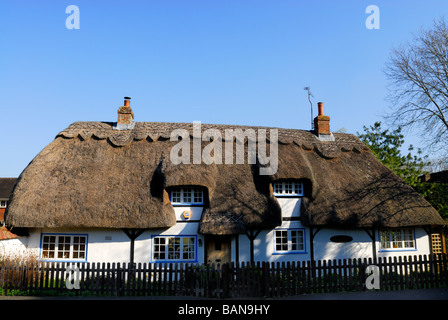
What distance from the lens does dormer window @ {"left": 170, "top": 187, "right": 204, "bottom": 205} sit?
45.4ft

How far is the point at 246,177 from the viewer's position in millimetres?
14602

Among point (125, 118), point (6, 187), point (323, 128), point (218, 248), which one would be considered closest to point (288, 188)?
point (218, 248)

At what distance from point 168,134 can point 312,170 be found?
279 inches

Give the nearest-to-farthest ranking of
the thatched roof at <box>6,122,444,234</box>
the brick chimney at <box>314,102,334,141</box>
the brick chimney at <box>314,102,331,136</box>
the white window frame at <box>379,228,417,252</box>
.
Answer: the thatched roof at <box>6,122,444,234</box> → the white window frame at <box>379,228,417,252</box> → the brick chimney at <box>314,102,334,141</box> → the brick chimney at <box>314,102,331,136</box>

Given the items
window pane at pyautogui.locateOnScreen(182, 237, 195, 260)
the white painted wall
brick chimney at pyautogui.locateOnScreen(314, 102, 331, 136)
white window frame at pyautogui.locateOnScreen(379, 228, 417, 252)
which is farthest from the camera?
brick chimney at pyautogui.locateOnScreen(314, 102, 331, 136)

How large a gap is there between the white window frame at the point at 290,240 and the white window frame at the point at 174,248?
348 centimetres

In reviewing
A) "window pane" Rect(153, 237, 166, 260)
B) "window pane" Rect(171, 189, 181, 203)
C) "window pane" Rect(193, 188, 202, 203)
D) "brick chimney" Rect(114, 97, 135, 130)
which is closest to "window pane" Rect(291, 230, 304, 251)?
"window pane" Rect(193, 188, 202, 203)

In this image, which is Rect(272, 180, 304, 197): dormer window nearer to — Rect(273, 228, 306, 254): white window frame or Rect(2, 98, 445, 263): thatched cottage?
Rect(2, 98, 445, 263): thatched cottage

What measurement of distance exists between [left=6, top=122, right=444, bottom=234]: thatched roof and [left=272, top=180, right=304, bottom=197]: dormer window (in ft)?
1.41

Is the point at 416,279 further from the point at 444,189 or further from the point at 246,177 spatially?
the point at 444,189

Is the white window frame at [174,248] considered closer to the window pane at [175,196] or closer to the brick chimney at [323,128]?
the window pane at [175,196]

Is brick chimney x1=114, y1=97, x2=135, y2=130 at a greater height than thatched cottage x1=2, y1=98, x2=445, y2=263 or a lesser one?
greater
